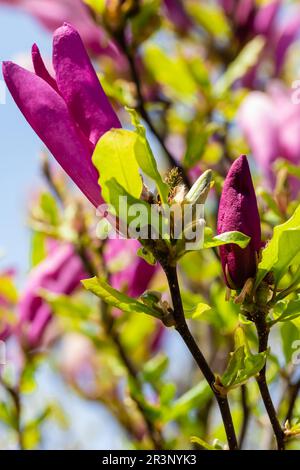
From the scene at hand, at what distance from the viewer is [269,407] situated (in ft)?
2.03

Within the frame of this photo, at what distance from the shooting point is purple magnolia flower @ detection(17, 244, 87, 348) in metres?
1.16

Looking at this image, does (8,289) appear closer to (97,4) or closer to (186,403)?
(186,403)

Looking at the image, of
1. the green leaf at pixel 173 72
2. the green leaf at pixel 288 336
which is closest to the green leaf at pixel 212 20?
the green leaf at pixel 173 72

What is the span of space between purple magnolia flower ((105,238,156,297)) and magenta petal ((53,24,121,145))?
518 mm

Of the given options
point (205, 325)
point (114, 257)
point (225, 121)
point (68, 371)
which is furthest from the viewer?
point (68, 371)

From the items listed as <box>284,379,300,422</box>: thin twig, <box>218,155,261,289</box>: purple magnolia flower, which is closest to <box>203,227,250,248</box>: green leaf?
<box>218,155,261,289</box>: purple magnolia flower

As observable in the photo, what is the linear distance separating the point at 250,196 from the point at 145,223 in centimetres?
9

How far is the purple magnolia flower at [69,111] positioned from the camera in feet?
1.93

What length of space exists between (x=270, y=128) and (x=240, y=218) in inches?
23.0

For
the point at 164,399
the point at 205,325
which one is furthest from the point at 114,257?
the point at 205,325

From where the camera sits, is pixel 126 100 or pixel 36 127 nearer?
pixel 36 127

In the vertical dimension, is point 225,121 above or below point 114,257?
above

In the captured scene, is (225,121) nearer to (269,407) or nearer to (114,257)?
(114,257)
